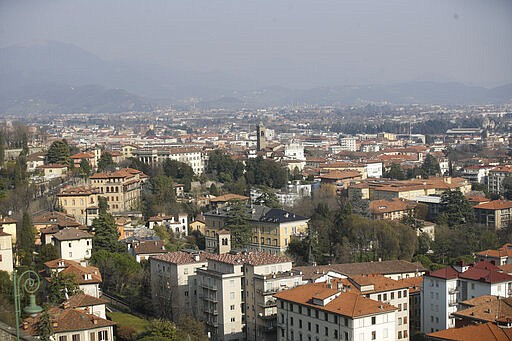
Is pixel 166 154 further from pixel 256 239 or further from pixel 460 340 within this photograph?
pixel 460 340

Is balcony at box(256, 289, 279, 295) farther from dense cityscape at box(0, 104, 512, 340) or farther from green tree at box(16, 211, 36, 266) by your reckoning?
green tree at box(16, 211, 36, 266)

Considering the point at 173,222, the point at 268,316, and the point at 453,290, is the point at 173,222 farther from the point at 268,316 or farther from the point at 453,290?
the point at 453,290

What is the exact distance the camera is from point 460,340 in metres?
8.60

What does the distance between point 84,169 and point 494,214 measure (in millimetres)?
10285

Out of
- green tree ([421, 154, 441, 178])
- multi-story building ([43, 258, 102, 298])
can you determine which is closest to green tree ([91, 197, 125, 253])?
multi-story building ([43, 258, 102, 298])

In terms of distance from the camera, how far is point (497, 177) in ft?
91.5

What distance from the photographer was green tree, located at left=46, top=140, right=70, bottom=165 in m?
21.5

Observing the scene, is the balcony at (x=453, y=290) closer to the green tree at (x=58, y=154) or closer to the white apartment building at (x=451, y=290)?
the white apartment building at (x=451, y=290)

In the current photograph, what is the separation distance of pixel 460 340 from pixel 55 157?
49.1 ft

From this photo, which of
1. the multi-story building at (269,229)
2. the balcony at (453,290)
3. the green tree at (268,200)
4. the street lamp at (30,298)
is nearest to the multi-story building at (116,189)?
the green tree at (268,200)

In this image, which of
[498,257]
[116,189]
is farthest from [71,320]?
[116,189]

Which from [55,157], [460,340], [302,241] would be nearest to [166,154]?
[55,157]

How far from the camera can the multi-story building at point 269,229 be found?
1702 cm

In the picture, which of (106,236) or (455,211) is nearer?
(106,236)
